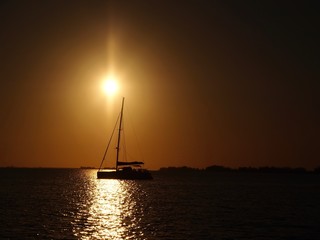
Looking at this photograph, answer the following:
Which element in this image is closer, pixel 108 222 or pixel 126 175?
pixel 108 222

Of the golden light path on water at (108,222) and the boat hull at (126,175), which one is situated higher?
the boat hull at (126,175)

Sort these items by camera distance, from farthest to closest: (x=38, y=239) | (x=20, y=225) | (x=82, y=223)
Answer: (x=82, y=223) < (x=20, y=225) < (x=38, y=239)

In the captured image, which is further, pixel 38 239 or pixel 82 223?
pixel 82 223

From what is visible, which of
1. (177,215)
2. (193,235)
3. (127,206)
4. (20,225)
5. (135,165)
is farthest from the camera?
(135,165)

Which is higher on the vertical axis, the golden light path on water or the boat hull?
the boat hull

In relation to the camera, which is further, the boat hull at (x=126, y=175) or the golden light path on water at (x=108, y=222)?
the boat hull at (x=126, y=175)

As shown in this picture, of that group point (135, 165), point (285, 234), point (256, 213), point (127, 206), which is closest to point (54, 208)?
point (127, 206)

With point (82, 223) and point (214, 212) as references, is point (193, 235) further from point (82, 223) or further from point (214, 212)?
point (214, 212)

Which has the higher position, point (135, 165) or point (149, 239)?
point (135, 165)

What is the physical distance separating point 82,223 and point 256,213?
86.6ft

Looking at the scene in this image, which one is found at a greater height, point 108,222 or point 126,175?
point 126,175

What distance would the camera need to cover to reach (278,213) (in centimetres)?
7369

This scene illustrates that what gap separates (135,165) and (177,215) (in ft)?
317

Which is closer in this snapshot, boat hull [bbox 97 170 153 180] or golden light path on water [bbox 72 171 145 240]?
golden light path on water [bbox 72 171 145 240]
